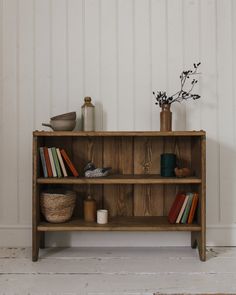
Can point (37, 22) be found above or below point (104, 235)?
above

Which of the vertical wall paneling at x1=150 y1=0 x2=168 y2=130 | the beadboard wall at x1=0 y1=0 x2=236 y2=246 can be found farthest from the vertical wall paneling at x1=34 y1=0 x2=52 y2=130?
the vertical wall paneling at x1=150 y1=0 x2=168 y2=130

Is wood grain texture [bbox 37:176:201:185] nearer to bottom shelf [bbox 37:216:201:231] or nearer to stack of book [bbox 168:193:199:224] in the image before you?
stack of book [bbox 168:193:199:224]

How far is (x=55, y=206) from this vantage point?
2160 millimetres

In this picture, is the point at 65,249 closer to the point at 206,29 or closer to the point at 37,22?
the point at 37,22

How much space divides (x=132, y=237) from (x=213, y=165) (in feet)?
2.46

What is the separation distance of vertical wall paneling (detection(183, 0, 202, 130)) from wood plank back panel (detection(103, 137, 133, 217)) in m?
0.47

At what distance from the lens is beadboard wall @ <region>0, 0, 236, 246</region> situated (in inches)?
95.0

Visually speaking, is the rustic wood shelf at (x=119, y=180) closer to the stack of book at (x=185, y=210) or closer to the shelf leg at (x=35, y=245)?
the stack of book at (x=185, y=210)

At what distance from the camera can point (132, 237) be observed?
2428mm

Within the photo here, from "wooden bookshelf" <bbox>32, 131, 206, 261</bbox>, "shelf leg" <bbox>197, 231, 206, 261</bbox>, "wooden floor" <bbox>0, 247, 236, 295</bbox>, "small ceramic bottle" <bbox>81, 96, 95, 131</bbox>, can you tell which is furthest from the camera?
"wooden bookshelf" <bbox>32, 131, 206, 261</bbox>

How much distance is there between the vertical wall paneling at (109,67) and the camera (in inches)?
95.0

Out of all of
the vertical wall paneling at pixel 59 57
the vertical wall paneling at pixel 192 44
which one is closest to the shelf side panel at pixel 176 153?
the vertical wall paneling at pixel 192 44

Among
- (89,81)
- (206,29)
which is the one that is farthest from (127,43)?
(206,29)

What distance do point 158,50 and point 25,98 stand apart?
0.97 m
